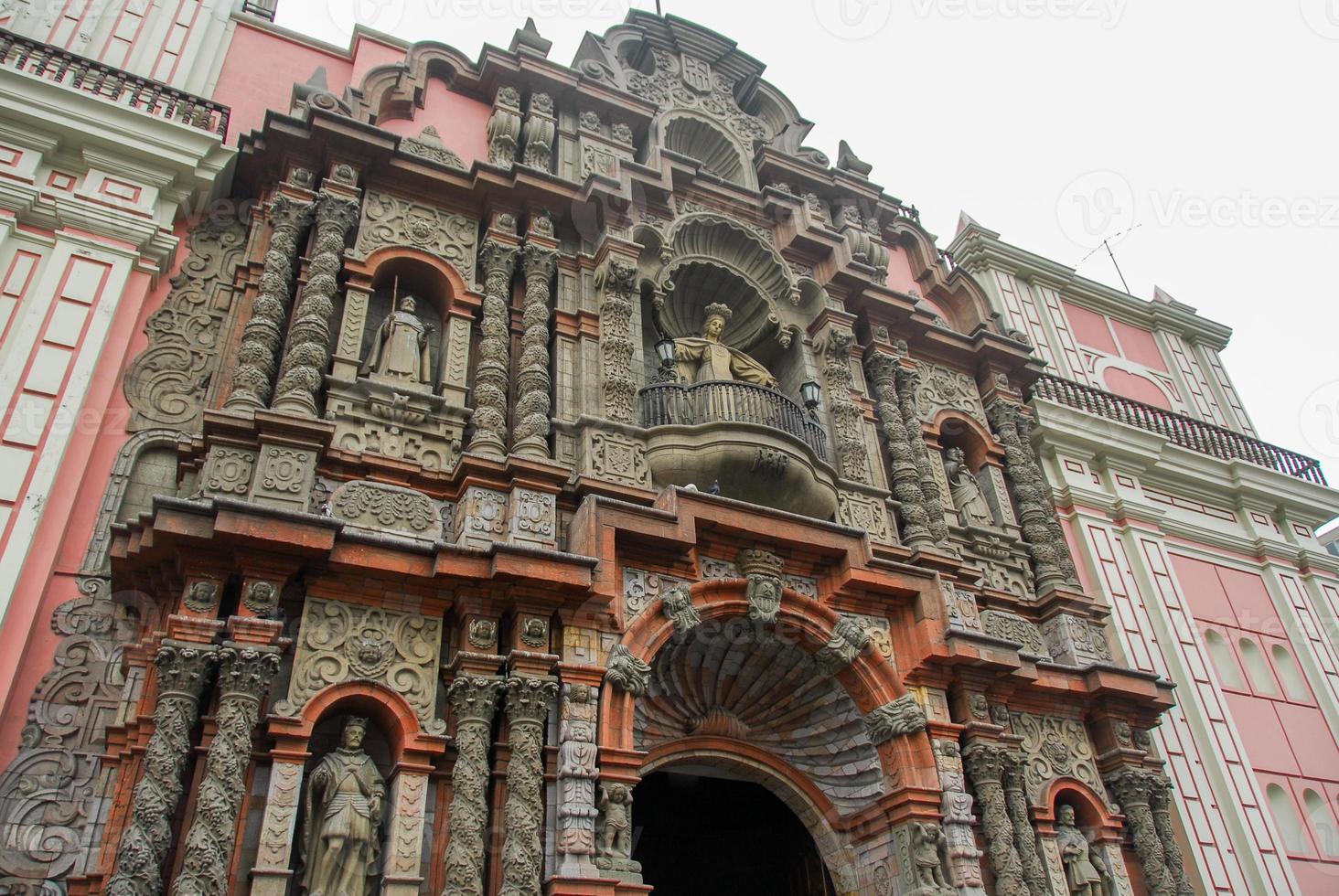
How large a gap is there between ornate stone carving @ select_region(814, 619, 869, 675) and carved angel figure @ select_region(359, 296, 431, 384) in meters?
4.96

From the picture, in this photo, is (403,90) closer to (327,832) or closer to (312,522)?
(312,522)

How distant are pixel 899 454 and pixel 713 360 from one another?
2.73 metres

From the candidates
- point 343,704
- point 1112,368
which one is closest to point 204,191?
point 343,704

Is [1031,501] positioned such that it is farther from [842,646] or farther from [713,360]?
[713,360]

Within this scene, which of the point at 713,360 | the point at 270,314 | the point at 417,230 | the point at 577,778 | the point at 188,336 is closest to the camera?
the point at 577,778

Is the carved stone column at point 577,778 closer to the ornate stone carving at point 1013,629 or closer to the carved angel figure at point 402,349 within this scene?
the carved angel figure at point 402,349

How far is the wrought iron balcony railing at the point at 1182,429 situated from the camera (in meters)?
16.6

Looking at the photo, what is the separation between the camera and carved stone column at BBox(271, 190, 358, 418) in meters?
9.09

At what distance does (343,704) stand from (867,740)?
5.27 metres

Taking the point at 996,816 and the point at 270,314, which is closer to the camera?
the point at 270,314

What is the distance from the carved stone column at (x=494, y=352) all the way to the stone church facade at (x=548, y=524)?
0.06 meters

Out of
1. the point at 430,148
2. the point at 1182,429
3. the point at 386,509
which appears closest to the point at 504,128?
the point at 430,148

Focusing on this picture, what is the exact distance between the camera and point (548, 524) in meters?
9.19

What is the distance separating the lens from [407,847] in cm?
741
